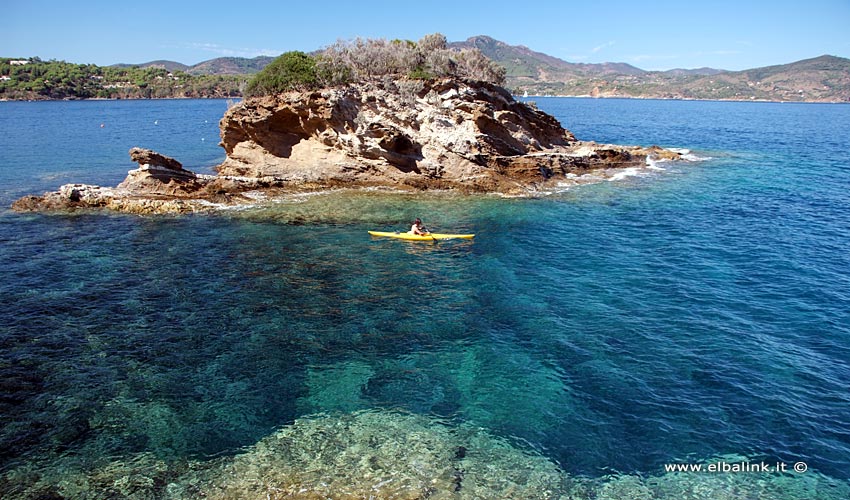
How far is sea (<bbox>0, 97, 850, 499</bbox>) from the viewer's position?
34.7 feet

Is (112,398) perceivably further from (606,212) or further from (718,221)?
(718,221)

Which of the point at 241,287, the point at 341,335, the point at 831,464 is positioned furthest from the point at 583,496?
the point at 241,287

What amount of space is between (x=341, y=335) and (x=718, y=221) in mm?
23754

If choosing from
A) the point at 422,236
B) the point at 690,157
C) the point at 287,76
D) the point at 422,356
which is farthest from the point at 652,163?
the point at 422,356

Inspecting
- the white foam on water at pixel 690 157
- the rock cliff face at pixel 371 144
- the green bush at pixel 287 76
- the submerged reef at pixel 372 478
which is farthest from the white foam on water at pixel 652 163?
the submerged reef at pixel 372 478

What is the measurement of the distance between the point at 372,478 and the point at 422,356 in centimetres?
486

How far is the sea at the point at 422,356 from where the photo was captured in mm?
10578

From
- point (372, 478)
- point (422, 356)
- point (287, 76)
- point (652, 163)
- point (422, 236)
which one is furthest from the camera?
point (652, 163)

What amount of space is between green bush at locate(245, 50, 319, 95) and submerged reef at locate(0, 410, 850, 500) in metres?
29.6

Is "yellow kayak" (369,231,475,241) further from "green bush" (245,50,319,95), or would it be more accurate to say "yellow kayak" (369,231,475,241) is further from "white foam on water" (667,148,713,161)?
"white foam on water" (667,148,713,161)

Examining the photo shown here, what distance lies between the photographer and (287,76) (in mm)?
35844

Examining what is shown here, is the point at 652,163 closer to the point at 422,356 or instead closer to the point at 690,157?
the point at 690,157

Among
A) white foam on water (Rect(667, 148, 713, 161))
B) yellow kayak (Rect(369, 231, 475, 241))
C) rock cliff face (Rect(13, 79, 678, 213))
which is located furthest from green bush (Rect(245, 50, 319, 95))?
white foam on water (Rect(667, 148, 713, 161))

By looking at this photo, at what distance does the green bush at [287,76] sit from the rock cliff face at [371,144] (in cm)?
109
